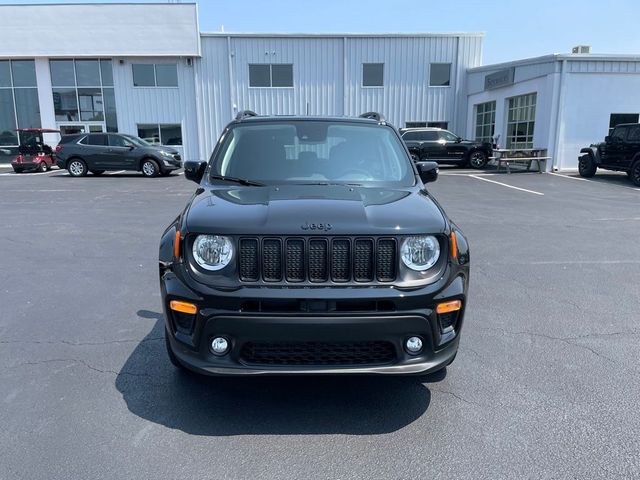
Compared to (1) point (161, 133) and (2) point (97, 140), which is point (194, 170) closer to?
(2) point (97, 140)

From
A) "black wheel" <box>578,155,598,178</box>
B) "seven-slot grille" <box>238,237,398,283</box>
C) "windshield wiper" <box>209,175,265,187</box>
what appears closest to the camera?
Answer: "seven-slot grille" <box>238,237,398,283</box>

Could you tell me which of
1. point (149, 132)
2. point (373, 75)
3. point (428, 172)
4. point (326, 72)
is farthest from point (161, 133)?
point (428, 172)

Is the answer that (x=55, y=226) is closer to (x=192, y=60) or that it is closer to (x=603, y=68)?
(x=192, y=60)

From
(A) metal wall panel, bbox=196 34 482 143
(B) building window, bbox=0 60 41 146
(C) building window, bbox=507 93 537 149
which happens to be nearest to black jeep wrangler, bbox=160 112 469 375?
(C) building window, bbox=507 93 537 149

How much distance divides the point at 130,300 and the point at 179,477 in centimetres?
291

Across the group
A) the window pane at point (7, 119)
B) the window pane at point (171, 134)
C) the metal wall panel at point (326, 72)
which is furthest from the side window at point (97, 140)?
the window pane at point (7, 119)

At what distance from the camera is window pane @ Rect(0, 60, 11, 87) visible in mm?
26000

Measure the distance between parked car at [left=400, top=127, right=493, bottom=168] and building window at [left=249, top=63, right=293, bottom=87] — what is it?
8128mm

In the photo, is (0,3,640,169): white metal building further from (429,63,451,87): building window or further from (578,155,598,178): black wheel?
(578,155,598,178): black wheel

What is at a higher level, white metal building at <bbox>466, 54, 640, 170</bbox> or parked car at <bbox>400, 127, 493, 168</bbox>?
white metal building at <bbox>466, 54, 640, 170</bbox>

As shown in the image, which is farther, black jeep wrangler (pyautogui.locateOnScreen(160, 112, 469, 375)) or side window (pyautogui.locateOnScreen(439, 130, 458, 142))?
side window (pyautogui.locateOnScreen(439, 130, 458, 142))

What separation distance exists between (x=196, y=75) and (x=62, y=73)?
7330 mm

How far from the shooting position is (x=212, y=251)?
2777 mm

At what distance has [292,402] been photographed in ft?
10.3
